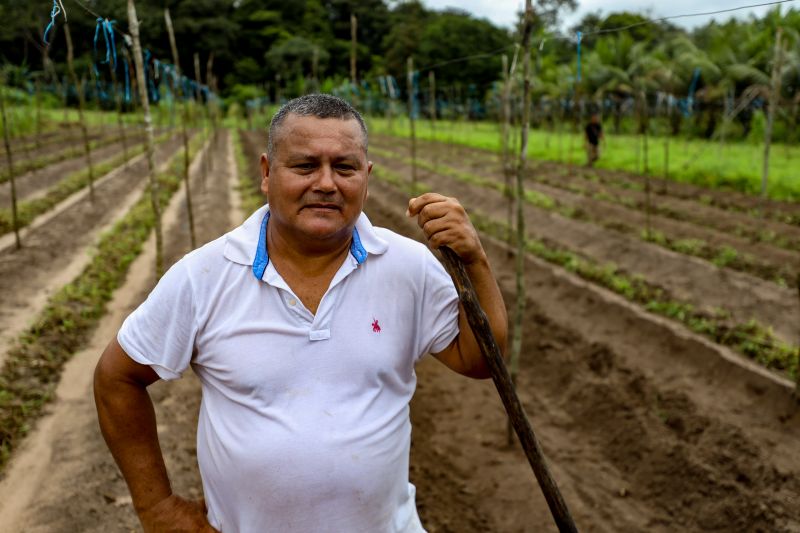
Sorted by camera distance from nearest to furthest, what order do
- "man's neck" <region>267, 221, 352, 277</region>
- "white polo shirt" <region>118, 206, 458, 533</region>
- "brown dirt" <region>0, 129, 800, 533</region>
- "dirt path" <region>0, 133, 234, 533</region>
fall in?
1. "white polo shirt" <region>118, 206, 458, 533</region>
2. "man's neck" <region>267, 221, 352, 277</region>
3. "dirt path" <region>0, 133, 234, 533</region>
4. "brown dirt" <region>0, 129, 800, 533</region>

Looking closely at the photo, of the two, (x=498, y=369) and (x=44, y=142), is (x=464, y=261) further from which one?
(x=44, y=142)

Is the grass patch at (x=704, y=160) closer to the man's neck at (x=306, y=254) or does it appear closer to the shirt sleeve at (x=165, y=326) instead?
the man's neck at (x=306, y=254)

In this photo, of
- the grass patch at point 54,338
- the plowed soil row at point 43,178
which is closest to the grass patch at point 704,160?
the grass patch at point 54,338

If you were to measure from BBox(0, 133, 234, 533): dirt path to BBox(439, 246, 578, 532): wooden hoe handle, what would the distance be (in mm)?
2656

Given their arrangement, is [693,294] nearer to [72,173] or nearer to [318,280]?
[318,280]

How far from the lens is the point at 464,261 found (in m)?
1.78

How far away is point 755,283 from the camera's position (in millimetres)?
6977

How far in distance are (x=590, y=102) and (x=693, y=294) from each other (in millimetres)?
21091

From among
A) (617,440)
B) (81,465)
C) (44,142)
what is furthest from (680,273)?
(44,142)

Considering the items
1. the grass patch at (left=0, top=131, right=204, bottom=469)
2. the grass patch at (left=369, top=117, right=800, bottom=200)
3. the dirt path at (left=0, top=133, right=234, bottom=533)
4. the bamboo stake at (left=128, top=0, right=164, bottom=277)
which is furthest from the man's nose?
the grass patch at (left=369, top=117, right=800, bottom=200)

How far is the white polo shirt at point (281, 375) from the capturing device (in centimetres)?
162

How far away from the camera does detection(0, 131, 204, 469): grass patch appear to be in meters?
4.78

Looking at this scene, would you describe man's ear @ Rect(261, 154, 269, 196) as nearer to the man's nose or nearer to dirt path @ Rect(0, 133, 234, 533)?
the man's nose

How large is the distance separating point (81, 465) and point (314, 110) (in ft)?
11.5
